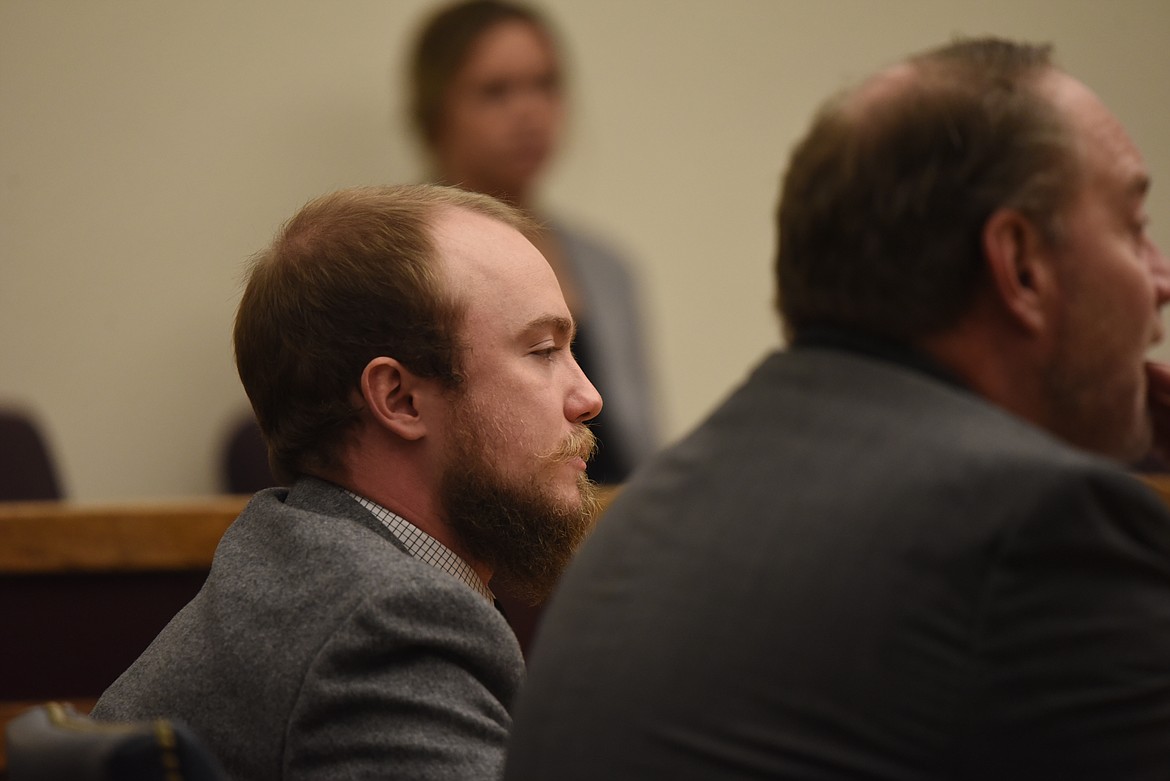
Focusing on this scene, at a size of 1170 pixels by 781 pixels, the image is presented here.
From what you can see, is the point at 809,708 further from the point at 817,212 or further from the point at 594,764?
the point at 817,212

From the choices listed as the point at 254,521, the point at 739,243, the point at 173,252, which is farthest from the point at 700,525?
the point at 739,243

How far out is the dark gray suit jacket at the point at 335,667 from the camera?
3.75 feet

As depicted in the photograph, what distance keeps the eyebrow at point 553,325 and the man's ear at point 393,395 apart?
13 centimetres

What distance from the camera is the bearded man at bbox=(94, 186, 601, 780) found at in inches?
47.8

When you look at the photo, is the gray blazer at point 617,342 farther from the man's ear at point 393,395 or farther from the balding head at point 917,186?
the balding head at point 917,186

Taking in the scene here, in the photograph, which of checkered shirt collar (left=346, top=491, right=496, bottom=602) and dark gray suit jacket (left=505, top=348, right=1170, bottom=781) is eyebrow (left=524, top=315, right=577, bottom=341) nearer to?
checkered shirt collar (left=346, top=491, right=496, bottom=602)

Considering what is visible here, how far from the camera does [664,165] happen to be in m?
4.27

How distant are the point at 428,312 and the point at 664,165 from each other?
292cm

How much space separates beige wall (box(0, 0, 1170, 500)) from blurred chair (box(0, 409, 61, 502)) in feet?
3.20

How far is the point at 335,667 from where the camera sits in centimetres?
115

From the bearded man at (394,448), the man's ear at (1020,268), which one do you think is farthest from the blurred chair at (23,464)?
the man's ear at (1020,268)

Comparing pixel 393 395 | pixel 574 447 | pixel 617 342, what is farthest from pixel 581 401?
pixel 617 342

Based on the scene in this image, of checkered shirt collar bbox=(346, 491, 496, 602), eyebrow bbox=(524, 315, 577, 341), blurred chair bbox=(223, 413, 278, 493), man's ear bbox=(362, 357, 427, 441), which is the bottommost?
blurred chair bbox=(223, 413, 278, 493)

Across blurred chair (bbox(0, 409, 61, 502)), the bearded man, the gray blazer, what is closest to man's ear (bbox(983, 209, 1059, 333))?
the bearded man
